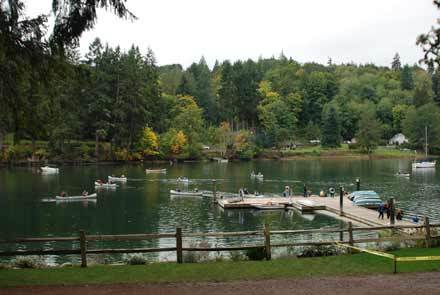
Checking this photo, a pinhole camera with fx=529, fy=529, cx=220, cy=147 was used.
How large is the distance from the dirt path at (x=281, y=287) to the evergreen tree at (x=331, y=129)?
125 m

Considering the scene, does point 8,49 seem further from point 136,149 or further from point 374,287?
point 136,149

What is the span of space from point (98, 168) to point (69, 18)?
3572 inches

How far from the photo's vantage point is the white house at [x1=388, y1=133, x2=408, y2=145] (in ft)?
491

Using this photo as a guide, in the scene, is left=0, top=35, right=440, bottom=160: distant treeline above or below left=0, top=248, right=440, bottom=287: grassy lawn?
above

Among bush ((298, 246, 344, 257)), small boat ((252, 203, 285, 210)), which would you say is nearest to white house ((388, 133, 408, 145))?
small boat ((252, 203, 285, 210))

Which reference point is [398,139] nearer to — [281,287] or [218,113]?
[218,113]

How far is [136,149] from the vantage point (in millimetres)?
119562

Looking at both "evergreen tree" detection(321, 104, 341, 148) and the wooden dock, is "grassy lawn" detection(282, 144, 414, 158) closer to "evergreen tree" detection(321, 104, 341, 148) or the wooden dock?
"evergreen tree" detection(321, 104, 341, 148)

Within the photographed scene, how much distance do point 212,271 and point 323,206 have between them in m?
33.3

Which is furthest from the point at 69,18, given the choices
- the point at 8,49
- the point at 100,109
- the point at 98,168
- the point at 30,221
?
the point at 100,109

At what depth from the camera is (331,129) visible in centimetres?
13900

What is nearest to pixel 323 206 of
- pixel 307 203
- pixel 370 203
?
pixel 307 203

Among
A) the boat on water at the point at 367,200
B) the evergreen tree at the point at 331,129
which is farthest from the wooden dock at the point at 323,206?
the evergreen tree at the point at 331,129

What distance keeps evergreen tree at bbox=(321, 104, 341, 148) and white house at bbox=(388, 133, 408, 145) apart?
2194cm
